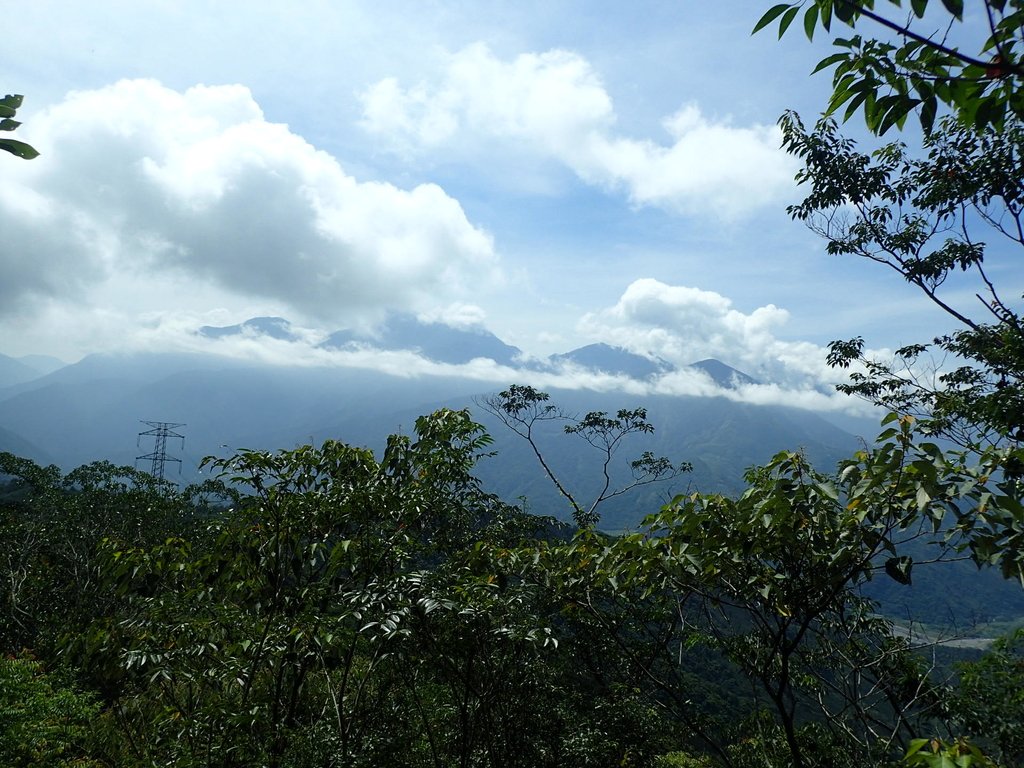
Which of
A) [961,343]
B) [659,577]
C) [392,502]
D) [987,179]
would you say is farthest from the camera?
[961,343]

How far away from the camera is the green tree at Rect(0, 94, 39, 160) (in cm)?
171

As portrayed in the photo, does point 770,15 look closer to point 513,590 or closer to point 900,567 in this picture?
point 900,567

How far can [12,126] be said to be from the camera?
1.74m

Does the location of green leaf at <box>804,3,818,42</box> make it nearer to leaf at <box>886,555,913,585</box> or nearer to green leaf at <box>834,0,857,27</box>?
green leaf at <box>834,0,857,27</box>

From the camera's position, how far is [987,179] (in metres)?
7.62

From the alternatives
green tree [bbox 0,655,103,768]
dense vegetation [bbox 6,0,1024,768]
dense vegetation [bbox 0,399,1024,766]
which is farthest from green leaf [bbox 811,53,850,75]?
green tree [bbox 0,655,103,768]

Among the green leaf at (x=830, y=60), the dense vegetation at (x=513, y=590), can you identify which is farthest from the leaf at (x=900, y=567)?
the green leaf at (x=830, y=60)

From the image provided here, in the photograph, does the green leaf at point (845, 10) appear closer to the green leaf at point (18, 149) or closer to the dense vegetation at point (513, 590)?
the dense vegetation at point (513, 590)

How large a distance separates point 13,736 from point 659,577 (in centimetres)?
523

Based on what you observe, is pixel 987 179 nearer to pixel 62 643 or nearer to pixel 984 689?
pixel 984 689

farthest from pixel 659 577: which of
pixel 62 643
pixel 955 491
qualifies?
pixel 62 643

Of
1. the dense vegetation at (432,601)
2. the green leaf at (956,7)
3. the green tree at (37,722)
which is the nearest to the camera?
the green leaf at (956,7)

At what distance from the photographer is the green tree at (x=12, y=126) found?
1715mm

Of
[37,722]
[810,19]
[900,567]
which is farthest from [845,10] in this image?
[37,722]
